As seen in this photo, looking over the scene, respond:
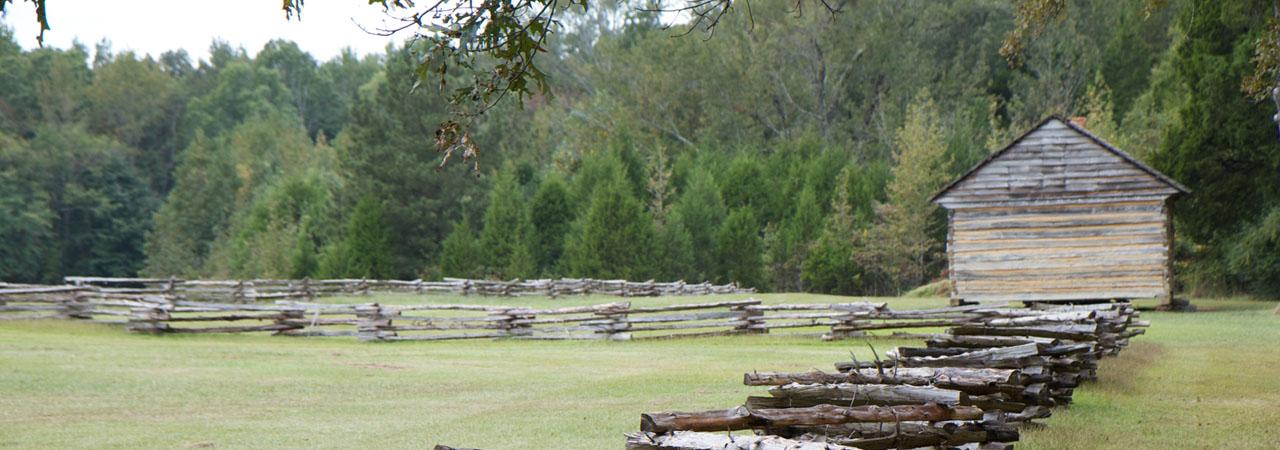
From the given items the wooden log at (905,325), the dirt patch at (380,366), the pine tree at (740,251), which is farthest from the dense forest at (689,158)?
the dirt patch at (380,366)

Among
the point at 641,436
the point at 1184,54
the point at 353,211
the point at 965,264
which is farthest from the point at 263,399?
the point at 353,211

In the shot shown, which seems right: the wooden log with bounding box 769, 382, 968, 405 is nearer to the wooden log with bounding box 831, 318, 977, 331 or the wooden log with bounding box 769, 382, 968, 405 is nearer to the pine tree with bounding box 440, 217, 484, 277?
the wooden log with bounding box 831, 318, 977, 331

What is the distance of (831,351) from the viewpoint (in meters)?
21.9

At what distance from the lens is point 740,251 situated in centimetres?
5328

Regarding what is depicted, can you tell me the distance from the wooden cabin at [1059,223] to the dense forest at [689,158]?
3.87m

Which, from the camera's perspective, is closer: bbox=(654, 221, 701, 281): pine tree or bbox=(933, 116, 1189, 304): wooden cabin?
bbox=(933, 116, 1189, 304): wooden cabin

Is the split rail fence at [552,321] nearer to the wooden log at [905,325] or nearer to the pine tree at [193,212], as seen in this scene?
the wooden log at [905,325]

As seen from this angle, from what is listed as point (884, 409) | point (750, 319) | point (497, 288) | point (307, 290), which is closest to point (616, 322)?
point (750, 319)

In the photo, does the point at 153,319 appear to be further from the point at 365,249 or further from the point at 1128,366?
the point at 365,249

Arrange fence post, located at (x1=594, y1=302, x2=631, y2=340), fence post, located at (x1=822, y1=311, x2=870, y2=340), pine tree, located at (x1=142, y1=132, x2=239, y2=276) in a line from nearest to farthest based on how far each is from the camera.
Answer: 1. fence post, located at (x1=822, y1=311, x2=870, y2=340)
2. fence post, located at (x1=594, y1=302, x2=631, y2=340)
3. pine tree, located at (x1=142, y1=132, x2=239, y2=276)

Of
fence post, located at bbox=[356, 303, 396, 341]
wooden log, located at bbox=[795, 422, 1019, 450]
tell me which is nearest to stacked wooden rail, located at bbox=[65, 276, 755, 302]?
fence post, located at bbox=[356, 303, 396, 341]

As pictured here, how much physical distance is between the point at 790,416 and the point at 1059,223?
2546 centimetres

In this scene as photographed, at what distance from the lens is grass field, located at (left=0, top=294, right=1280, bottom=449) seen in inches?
498

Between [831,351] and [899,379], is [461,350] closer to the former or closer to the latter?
[831,351]
